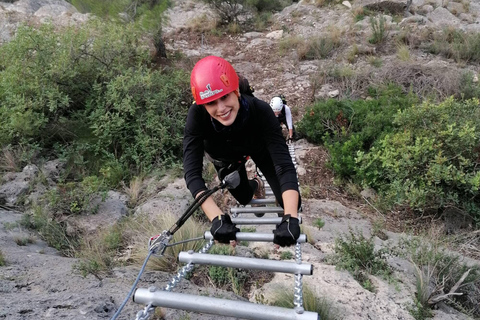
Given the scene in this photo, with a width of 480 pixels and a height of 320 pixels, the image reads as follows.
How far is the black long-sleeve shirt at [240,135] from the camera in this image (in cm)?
264

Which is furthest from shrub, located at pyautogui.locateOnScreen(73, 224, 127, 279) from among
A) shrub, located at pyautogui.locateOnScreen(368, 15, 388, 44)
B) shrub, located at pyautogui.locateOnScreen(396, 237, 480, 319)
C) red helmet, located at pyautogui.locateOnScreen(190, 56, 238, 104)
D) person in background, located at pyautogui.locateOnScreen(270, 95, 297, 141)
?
shrub, located at pyautogui.locateOnScreen(368, 15, 388, 44)

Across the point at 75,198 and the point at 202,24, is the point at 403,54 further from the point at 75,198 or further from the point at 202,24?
the point at 75,198

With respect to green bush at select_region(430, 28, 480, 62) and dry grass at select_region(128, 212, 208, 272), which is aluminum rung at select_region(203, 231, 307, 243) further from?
green bush at select_region(430, 28, 480, 62)

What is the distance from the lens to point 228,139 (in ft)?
9.51

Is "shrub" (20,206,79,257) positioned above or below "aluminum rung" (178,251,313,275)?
below

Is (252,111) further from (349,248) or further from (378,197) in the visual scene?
(378,197)

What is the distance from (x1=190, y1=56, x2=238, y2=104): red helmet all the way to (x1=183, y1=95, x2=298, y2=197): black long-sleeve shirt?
29cm

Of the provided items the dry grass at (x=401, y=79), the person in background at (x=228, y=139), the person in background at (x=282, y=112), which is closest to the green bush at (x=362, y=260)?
the person in background at (x=228, y=139)

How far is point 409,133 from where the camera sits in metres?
5.66

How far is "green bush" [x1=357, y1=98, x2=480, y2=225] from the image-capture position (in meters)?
5.11

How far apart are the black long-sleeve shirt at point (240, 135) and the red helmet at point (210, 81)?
0.29 metres

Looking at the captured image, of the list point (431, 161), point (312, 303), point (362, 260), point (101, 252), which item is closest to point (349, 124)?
point (431, 161)

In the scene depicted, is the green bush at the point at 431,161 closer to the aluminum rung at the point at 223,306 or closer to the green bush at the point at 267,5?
the aluminum rung at the point at 223,306

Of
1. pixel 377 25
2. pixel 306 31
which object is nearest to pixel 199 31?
pixel 306 31
